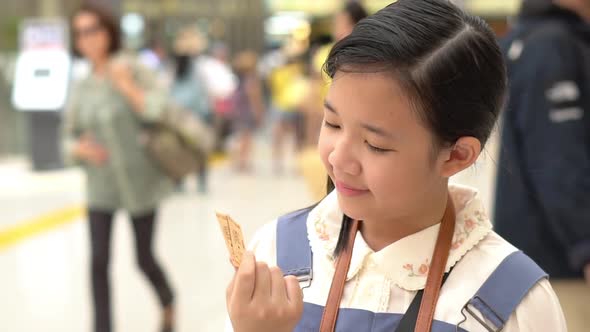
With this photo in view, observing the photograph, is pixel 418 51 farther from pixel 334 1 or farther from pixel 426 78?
pixel 334 1

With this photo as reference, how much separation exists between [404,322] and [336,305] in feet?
0.36

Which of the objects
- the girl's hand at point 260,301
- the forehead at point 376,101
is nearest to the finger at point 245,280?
the girl's hand at point 260,301

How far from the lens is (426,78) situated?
1140mm

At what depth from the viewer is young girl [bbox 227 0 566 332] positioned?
1.12 metres

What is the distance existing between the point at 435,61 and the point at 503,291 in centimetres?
35

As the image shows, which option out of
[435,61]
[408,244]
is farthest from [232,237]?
[435,61]

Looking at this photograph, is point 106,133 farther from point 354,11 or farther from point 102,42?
point 354,11

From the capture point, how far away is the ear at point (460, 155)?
1198 millimetres

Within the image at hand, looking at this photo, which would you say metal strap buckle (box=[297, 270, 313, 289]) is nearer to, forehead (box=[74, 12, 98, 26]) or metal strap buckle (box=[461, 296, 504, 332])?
metal strap buckle (box=[461, 296, 504, 332])

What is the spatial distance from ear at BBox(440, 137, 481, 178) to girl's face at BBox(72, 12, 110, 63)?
3.00m

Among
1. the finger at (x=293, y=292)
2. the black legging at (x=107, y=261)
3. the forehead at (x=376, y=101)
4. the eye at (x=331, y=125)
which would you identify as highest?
the forehead at (x=376, y=101)

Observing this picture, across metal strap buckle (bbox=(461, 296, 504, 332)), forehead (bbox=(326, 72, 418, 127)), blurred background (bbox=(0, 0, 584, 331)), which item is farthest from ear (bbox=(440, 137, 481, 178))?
blurred background (bbox=(0, 0, 584, 331))

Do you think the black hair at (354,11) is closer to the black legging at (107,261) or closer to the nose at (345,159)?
the black legging at (107,261)

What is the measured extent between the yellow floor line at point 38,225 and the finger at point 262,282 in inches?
229
